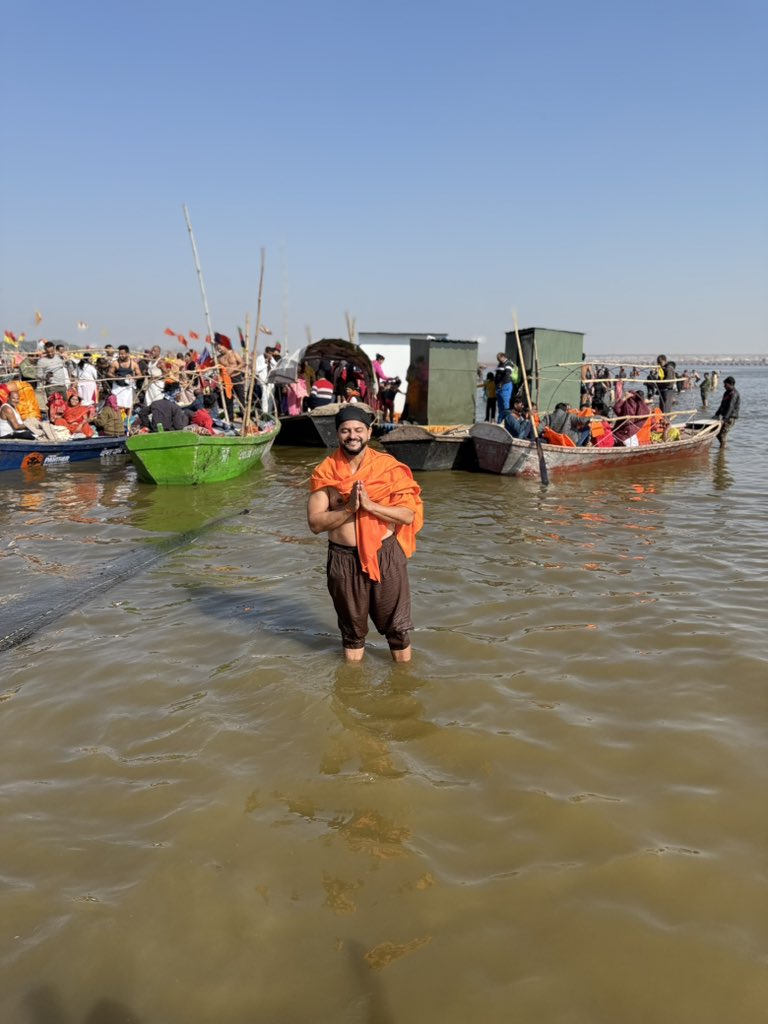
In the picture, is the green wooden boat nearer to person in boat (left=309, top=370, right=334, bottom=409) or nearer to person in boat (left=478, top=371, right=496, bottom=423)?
person in boat (left=309, top=370, right=334, bottom=409)

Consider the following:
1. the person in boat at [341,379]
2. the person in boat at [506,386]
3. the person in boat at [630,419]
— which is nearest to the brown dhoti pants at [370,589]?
the person in boat at [630,419]

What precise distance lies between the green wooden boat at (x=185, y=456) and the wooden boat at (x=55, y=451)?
2714 millimetres

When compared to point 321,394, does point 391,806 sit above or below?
below

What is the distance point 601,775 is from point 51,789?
2554mm

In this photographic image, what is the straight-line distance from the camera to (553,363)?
15367 millimetres

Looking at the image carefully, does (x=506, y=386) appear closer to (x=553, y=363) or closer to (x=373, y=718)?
(x=553, y=363)

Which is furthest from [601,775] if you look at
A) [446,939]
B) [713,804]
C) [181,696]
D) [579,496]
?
[579,496]

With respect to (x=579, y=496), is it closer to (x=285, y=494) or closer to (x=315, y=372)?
(x=285, y=494)

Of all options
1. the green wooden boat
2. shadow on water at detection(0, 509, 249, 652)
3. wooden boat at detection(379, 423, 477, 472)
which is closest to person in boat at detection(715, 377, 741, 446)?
wooden boat at detection(379, 423, 477, 472)

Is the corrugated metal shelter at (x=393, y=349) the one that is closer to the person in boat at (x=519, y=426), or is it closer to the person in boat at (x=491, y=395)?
the person in boat at (x=491, y=395)

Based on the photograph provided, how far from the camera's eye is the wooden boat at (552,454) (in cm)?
1193

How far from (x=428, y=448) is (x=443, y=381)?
3.48 metres

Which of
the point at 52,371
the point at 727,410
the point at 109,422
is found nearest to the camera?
the point at 109,422

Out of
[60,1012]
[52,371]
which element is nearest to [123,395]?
[52,371]
